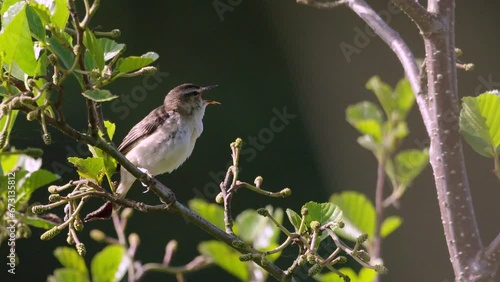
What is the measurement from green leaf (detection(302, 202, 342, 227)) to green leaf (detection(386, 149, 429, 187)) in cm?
42

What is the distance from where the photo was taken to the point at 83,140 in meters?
0.93

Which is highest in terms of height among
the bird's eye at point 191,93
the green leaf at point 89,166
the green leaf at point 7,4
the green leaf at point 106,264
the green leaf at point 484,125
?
the green leaf at point 7,4

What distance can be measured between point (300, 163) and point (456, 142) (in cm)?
371

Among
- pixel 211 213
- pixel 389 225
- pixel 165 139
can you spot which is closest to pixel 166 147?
pixel 165 139

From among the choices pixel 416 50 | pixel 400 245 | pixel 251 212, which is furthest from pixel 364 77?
pixel 251 212

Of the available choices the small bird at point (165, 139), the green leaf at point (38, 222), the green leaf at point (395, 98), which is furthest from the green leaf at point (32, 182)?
the small bird at point (165, 139)

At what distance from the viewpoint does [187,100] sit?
2500mm

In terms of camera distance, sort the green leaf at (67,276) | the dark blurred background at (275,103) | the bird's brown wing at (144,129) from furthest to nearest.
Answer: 1. the dark blurred background at (275,103)
2. the bird's brown wing at (144,129)
3. the green leaf at (67,276)

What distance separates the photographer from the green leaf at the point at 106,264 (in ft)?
3.11

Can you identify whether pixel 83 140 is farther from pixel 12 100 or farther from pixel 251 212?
pixel 251 212

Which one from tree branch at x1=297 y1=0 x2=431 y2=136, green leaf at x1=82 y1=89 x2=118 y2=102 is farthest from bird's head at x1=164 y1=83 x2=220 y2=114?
green leaf at x1=82 y1=89 x2=118 y2=102

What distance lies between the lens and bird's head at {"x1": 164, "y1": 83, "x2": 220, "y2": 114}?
242cm

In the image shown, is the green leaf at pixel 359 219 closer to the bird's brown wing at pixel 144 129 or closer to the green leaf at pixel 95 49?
the green leaf at pixel 95 49

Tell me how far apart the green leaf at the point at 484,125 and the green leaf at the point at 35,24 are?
0.56 meters
